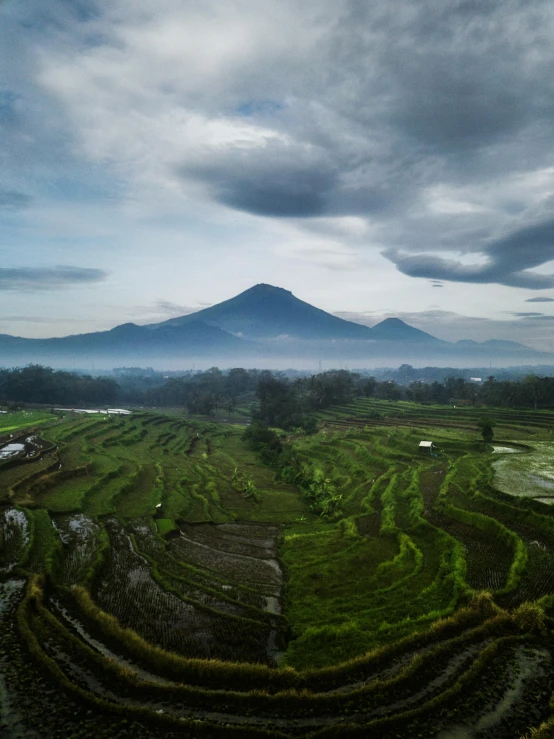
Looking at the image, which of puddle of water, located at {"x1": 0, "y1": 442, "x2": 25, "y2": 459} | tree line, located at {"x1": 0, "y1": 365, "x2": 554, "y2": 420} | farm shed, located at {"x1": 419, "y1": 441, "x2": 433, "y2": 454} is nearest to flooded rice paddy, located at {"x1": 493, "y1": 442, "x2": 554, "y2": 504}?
farm shed, located at {"x1": 419, "y1": 441, "x2": 433, "y2": 454}

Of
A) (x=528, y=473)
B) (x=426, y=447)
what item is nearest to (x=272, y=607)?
(x=528, y=473)

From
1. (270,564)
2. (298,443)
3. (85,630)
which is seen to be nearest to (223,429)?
(298,443)

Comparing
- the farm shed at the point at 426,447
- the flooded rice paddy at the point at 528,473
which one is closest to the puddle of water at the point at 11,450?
the farm shed at the point at 426,447

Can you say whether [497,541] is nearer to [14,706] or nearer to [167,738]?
[167,738]

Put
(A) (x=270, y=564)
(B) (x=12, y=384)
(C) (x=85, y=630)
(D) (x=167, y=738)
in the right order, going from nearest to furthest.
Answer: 1. (D) (x=167, y=738)
2. (C) (x=85, y=630)
3. (A) (x=270, y=564)
4. (B) (x=12, y=384)

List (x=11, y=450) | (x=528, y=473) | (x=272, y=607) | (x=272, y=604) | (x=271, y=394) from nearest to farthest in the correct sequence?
(x=272, y=607)
(x=272, y=604)
(x=528, y=473)
(x=11, y=450)
(x=271, y=394)

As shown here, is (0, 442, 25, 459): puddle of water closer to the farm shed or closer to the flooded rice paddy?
the farm shed

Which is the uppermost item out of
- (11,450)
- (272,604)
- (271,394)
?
(271,394)

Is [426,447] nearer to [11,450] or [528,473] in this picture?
[528,473]
